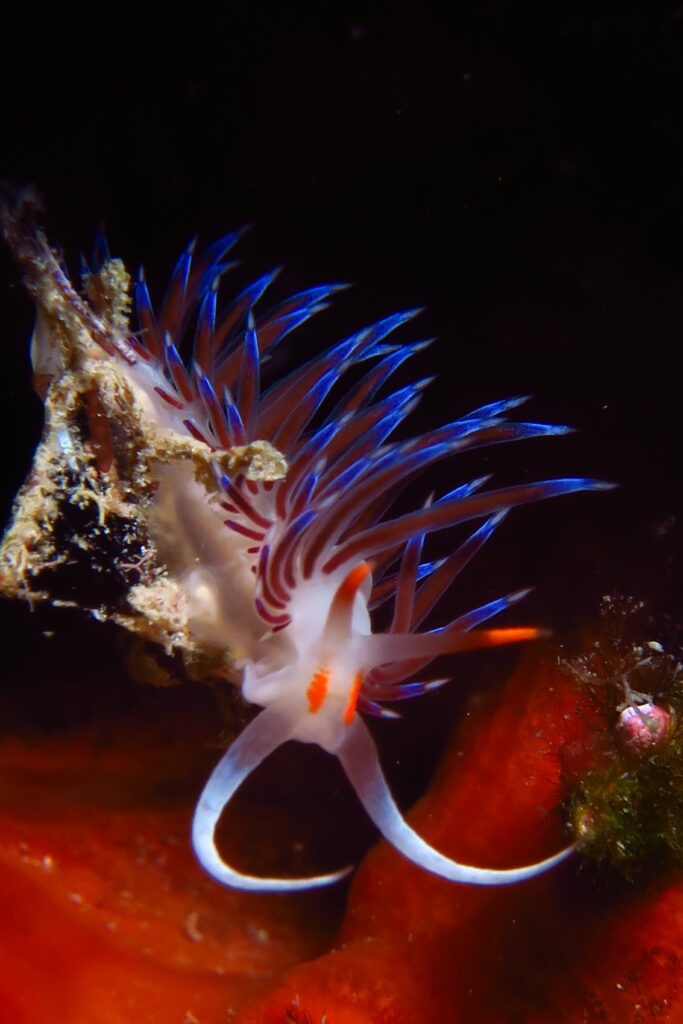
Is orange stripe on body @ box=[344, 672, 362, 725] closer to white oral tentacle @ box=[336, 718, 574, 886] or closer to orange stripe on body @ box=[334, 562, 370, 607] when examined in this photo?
white oral tentacle @ box=[336, 718, 574, 886]

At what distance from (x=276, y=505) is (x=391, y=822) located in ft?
3.25

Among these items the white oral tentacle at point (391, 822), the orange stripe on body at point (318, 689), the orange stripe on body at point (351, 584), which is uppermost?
the orange stripe on body at point (351, 584)

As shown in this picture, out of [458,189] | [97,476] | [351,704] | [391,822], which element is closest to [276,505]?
[97,476]

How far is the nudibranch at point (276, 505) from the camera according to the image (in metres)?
1.96

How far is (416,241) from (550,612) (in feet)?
4.96

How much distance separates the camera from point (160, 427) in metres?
2.28

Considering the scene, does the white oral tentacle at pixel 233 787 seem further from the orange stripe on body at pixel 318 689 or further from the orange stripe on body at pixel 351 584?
the orange stripe on body at pixel 351 584

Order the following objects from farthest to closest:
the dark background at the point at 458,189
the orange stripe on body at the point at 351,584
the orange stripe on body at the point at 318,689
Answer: the dark background at the point at 458,189 < the orange stripe on body at the point at 318,689 < the orange stripe on body at the point at 351,584

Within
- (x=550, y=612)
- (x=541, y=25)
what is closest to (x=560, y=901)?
(x=550, y=612)

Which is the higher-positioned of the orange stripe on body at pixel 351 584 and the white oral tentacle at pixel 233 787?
the orange stripe on body at pixel 351 584

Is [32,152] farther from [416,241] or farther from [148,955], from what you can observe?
[148,955]

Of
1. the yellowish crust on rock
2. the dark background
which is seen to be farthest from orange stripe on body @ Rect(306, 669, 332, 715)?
the dark background

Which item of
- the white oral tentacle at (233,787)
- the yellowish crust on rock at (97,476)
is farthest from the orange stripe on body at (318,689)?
the yellowish crust on rock at (97,476)

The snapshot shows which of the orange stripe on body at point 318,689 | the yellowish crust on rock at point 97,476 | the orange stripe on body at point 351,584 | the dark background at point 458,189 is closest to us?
the orange stripe on body at point 351,584
